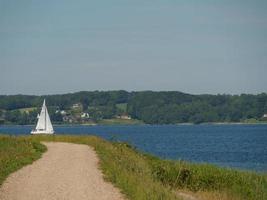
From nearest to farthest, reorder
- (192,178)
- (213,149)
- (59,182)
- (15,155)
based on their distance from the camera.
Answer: (59,182) → (192,178) → (15,155) → (213,149)

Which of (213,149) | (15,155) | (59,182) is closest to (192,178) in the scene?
(15,155)

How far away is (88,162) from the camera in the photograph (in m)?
27.2

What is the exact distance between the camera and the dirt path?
18359mm

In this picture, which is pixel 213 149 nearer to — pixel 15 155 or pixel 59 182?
pixel 15 155

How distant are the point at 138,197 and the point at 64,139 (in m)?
27.1

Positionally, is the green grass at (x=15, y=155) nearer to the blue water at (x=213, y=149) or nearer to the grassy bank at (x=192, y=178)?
the grassy bank at (x=192, y=178)

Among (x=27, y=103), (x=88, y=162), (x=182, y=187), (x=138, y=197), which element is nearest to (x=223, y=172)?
(x=182, y=187)

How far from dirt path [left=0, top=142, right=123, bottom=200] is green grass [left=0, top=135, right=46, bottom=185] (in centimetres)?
33

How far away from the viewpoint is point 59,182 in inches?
826

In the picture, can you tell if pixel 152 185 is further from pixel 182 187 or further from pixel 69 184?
pixel 182 187

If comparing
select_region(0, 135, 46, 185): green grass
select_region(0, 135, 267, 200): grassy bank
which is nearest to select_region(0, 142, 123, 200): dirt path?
select_region(0, 135, 46, 185): green grass

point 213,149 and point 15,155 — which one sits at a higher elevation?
point 15,155

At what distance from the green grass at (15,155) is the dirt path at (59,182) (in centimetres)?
33

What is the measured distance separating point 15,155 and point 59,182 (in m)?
7.56
